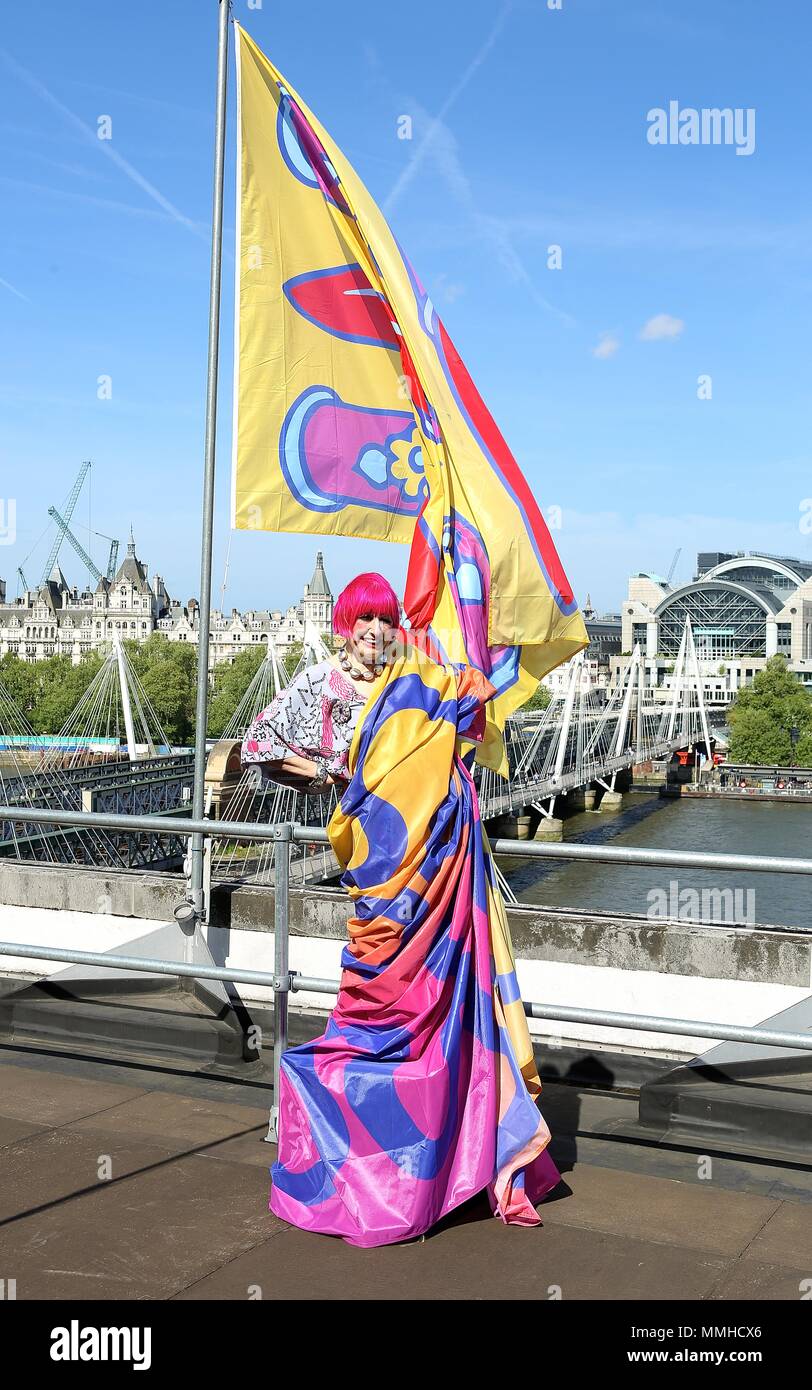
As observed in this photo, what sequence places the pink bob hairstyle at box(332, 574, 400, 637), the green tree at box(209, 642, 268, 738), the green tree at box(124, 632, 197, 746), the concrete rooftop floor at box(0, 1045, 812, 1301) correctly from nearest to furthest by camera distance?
1. the concrete rooftop floor at box(0, 1045, 812, 1301)
2. the pink bob hairstyle at box(332, 574, 400, 637)
3. the green tree at box(124, 632, 197, 746)
4. the green tree at box(209, 642, 268, 738)

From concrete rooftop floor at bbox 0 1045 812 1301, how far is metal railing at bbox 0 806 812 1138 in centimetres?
34

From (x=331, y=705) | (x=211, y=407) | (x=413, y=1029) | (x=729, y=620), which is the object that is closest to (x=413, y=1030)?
(x=413, y=1029)

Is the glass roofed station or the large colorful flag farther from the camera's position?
the glass roofed station

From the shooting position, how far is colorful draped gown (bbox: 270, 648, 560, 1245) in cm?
314

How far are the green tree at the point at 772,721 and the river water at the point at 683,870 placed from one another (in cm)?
1222

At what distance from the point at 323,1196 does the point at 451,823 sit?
93 cm

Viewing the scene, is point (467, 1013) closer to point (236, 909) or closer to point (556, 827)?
point (236, 909)

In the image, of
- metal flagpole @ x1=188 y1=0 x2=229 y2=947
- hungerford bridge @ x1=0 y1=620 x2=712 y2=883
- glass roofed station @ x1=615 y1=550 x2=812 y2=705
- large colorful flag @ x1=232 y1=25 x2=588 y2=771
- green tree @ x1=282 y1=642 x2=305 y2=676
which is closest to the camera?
large colorful flag @ x1=232 y1=25 x2=588 y2=771

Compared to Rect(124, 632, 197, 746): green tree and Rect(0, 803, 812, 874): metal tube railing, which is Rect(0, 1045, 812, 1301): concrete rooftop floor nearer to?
Rect(0, 803, 812, 874): metal tube railing

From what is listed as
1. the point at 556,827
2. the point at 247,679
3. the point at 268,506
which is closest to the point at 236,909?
the point at 268,506

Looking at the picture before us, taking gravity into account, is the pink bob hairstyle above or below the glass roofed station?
below

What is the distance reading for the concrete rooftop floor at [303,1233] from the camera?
9.18 ft

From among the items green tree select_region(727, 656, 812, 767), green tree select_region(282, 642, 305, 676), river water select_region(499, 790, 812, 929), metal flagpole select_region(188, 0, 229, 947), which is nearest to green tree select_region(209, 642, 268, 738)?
green tree select_region(282, 642, 305, 676)

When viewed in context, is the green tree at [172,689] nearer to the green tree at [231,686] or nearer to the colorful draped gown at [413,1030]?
the green tree at [231,686]
